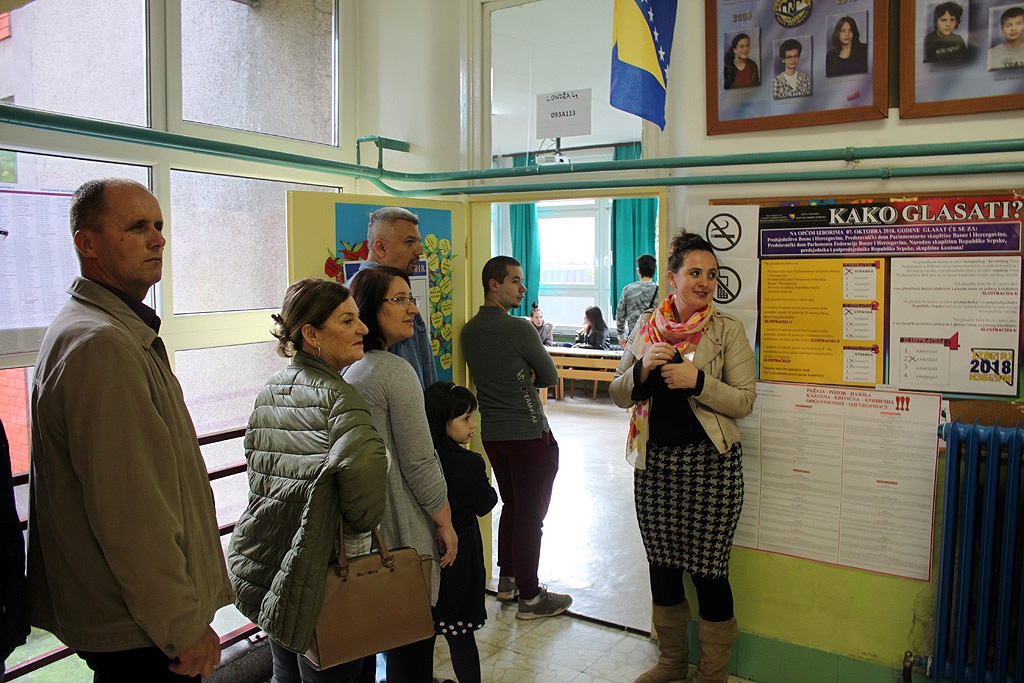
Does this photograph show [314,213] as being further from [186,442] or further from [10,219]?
[186,442]

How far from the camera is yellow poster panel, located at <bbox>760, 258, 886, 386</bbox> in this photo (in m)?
2.46

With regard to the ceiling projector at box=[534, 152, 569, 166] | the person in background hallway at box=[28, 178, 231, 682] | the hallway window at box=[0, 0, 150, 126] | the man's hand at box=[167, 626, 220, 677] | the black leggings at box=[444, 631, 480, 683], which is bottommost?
the black leggings at box=[444, 631, 480, 683]

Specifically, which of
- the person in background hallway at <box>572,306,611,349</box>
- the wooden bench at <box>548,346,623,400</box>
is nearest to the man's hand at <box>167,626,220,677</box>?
the wooden bench at <box>548,346,623,400</box>

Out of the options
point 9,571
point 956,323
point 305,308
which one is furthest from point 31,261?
point 956,323

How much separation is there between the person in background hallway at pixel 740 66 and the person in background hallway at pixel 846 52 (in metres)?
0.24

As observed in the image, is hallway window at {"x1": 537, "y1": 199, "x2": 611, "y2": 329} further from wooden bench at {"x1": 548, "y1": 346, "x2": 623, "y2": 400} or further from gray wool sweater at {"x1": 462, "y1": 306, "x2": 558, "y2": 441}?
gray wool sweater at {"x1": 462, "y1": 306, "x2": 558, "y2": 441}

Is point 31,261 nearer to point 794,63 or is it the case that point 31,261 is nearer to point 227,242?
point 227,242

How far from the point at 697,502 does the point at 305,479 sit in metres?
1.36

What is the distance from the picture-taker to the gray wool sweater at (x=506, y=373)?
3178 mm

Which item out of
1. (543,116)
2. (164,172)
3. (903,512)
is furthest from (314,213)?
(903,512)

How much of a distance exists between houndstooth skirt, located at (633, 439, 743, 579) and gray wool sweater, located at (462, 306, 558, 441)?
77 cm

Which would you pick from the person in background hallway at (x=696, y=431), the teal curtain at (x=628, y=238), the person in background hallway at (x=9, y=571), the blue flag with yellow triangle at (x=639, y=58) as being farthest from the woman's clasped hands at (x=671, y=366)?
the teal curtain at (x=628, y=238)

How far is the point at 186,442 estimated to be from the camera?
1.51m

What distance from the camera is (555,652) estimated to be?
291 centimetres
